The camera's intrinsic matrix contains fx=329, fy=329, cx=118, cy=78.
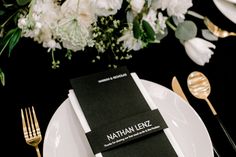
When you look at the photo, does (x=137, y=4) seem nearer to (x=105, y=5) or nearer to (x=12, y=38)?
(x=105, y=5)

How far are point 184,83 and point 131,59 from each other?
172 mm

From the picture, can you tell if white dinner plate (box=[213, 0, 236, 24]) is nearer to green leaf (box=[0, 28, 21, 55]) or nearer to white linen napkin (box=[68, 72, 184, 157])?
white linen napkin (box=[68, 72, 184, 157])

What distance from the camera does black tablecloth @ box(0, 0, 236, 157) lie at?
0.85 meters

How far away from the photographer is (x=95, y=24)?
755 millimetres

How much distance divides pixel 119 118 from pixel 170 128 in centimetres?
13

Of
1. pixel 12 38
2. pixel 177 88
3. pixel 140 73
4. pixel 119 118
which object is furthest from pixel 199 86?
pixel 12 38

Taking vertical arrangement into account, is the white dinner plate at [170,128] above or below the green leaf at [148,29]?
below

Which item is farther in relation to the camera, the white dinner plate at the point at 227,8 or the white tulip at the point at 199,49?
the white dinner plate at the point at 227,8

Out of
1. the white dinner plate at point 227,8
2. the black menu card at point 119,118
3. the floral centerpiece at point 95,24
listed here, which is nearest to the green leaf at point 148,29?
the floral centerpiece at point 95,24

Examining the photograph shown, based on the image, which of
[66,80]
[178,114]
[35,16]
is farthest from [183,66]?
[35,16]

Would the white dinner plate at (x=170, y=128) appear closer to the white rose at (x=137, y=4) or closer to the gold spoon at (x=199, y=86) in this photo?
the gold spoon at (x=199, y=86)

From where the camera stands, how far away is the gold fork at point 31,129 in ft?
2.49

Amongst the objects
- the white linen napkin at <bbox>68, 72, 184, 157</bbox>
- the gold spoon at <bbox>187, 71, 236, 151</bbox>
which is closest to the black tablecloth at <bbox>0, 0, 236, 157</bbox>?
the gold spoon at <bbox>187, 71, 236, 151</bbox>

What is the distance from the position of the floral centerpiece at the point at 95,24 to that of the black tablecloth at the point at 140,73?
0.38ft
